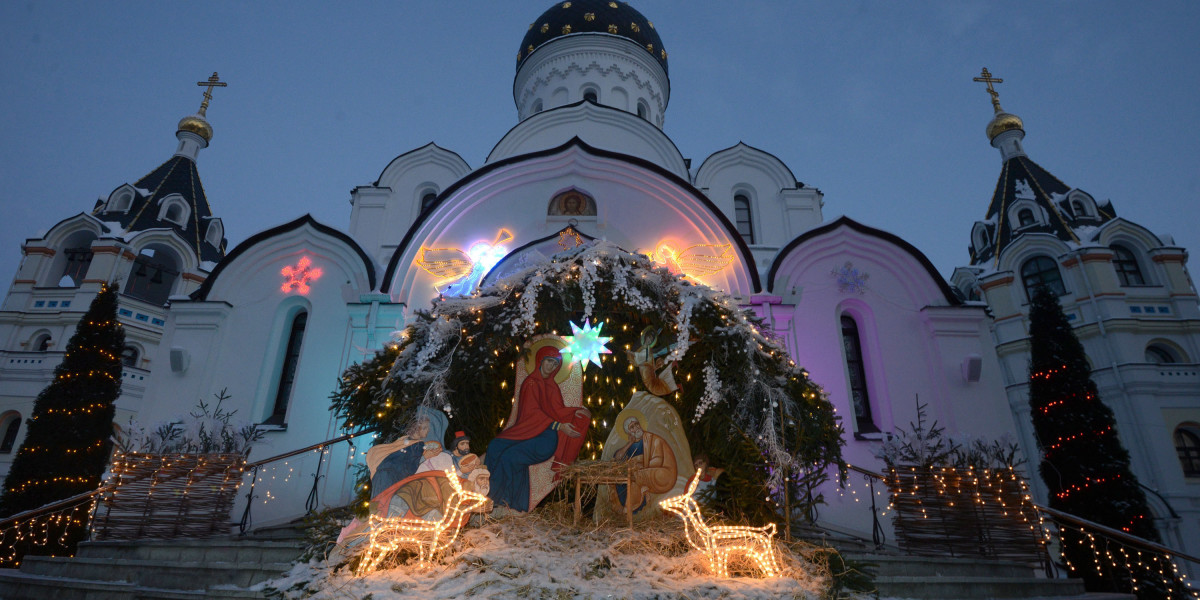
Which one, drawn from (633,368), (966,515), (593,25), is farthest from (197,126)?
(966,515)

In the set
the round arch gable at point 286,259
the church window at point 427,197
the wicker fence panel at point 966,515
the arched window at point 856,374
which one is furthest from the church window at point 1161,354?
the round arch gable at point 286,259

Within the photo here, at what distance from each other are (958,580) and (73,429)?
13.0m

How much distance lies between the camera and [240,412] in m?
9.99

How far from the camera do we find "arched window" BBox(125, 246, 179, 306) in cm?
2256

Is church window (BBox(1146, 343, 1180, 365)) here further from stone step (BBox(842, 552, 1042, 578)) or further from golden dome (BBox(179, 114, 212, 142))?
golden dome (BBox(179, 114, 212, 142))

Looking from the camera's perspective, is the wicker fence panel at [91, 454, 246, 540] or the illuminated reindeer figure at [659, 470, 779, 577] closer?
the illuminated reindeer figure at [659, 470, 779, 577]

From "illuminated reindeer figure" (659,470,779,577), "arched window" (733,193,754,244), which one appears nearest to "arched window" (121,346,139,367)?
"arched window" (733,193,754,244)

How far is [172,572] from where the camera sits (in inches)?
235

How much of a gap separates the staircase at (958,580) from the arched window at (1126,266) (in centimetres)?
1815

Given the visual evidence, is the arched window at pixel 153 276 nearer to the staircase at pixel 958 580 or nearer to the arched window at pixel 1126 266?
the staircase at pixel 958 580

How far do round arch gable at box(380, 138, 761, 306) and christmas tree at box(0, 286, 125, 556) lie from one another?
5.72m

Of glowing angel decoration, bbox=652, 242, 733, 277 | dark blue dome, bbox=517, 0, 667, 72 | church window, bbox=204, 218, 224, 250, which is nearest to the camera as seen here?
glowing angel decoration, bbox=652, 242, 733, 277

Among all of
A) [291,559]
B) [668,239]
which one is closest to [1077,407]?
[668,239]

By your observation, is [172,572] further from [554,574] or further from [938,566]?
[938,566]
